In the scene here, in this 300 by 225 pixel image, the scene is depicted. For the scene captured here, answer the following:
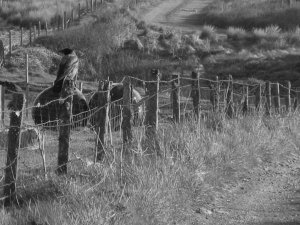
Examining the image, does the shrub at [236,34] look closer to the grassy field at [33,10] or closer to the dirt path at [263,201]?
the grassy field at [33,10]

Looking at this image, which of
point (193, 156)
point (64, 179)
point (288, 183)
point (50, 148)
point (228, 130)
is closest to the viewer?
point (64, 179)

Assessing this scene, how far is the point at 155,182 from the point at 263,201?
1783 mm

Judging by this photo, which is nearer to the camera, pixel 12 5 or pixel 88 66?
pixel 88 66

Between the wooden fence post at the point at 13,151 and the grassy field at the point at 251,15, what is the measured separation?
40.6 meters

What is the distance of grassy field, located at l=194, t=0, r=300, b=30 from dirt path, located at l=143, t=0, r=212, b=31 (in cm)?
101

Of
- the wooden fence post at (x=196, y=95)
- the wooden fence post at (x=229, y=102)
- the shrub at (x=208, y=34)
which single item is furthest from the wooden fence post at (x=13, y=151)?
the shrub at (x=208, y=34)

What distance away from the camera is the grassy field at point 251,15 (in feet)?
156

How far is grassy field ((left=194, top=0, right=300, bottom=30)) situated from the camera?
156ft

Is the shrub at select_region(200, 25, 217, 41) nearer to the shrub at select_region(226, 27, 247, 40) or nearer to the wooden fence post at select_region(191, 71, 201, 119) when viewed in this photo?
the shrub at select_region(226, 27, 247, 40)

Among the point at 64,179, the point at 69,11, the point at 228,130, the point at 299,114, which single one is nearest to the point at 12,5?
the point at 69,11

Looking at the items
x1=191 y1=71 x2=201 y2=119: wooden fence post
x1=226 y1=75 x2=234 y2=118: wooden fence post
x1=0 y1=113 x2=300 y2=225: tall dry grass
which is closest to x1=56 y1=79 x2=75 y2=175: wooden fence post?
x1=0 y1=113 x2=300 y2=225: tall dry grass

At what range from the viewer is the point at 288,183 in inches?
380

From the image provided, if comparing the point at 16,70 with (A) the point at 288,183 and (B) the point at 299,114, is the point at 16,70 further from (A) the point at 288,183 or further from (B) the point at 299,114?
(A) the point at 288,183

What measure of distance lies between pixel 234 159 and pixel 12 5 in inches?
1622
